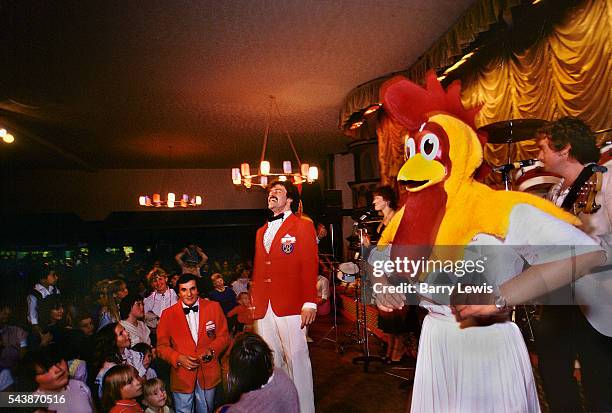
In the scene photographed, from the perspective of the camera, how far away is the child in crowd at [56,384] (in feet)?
7.07

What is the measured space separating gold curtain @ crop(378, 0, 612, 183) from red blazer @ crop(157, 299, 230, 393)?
258 cm

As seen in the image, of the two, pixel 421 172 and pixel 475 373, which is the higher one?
pixel 421 172

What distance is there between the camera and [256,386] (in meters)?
1.94

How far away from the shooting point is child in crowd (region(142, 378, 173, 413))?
8.39 feet

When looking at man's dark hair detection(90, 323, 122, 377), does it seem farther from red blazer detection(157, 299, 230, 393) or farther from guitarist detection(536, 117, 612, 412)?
guitarist detection(536, 117, 612, 412)

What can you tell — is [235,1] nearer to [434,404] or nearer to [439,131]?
[439,131]

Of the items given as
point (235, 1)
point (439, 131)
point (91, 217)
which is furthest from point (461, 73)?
point (91, 217)

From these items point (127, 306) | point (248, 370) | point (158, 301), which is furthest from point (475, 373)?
point (158, 301)

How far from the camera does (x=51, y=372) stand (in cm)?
221

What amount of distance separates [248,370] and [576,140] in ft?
6.15

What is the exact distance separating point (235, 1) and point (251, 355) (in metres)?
3.26

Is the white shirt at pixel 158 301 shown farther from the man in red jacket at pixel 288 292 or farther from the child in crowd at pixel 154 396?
the man in red jacket at pixel 288 292

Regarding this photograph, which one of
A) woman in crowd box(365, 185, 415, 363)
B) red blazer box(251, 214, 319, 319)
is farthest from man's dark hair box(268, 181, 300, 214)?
woman in crowd box(365, 185, 415, 363)

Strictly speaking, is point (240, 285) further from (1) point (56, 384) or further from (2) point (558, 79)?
(2) point (558, 79)
